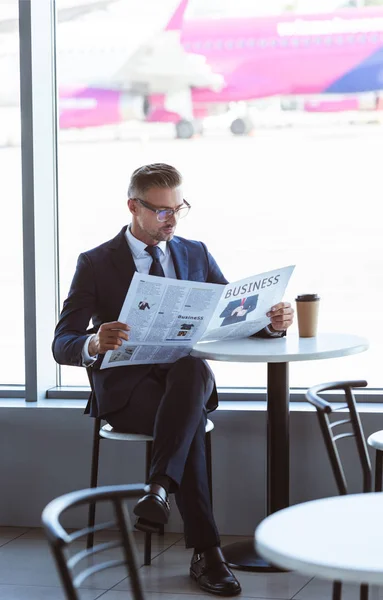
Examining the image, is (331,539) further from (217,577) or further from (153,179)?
(153,179)

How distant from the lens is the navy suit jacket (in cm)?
284

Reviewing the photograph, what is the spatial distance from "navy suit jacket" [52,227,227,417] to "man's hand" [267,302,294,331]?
33 cm

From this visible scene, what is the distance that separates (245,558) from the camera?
2947 mm

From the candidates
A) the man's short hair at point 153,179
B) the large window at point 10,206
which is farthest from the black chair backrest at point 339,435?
the large window at point 10,206

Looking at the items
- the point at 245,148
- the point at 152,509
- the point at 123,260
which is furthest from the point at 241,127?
the point at 152,509

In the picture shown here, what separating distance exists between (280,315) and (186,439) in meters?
0.49

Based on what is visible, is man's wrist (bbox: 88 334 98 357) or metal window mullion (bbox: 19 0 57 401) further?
metal window mullion (bbox: 19 0 57 401)

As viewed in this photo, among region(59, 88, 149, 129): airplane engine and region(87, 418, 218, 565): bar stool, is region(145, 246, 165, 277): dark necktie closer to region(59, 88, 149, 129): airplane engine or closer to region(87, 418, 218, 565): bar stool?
region(87, 418, 218, 565): bar stool

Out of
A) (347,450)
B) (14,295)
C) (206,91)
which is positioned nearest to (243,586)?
(347,450)

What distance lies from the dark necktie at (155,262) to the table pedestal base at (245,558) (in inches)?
38.4

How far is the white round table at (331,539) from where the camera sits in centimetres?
117

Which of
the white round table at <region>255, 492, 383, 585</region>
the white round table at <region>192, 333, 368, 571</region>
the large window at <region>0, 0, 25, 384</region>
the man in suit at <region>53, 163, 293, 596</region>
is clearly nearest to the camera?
the white round table at <region>255, 492, 383, 585</region>

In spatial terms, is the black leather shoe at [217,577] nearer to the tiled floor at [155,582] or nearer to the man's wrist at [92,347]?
the tiled floor at [155,582]

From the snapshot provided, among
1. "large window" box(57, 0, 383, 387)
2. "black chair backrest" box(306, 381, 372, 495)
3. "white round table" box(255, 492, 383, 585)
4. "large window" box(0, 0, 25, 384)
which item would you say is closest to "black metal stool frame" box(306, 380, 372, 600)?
"black chair backrest" box(306, 381, 372, 495)
